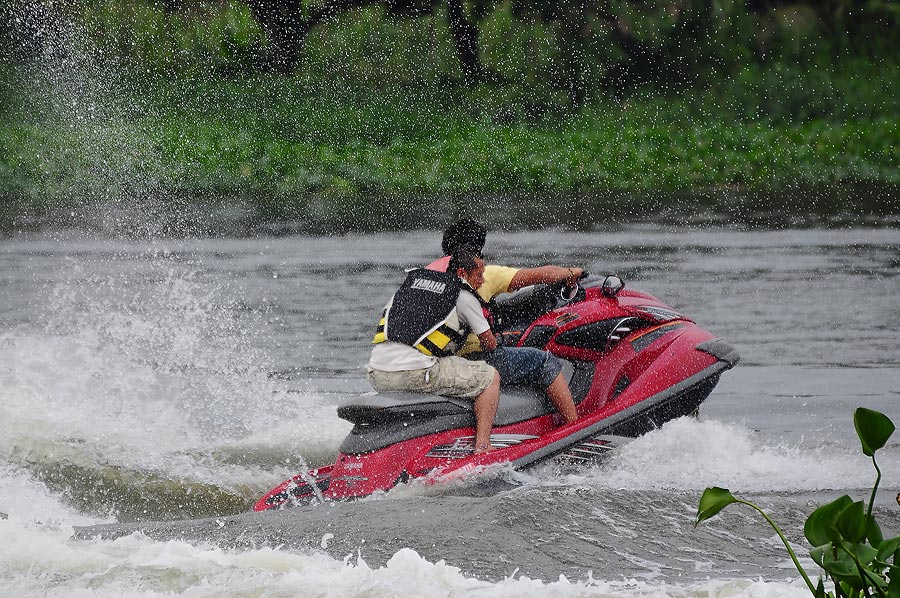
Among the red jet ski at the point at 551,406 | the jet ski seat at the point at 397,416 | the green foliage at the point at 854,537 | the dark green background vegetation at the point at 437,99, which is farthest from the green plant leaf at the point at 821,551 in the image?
the dark green background vegetation at the point at 437,99

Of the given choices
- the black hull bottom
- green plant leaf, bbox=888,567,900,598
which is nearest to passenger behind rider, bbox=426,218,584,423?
the black hull bottom

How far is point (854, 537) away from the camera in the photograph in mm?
3393

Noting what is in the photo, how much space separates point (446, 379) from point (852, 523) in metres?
3.58

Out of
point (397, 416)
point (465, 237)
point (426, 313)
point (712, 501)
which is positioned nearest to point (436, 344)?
point (426, 313)

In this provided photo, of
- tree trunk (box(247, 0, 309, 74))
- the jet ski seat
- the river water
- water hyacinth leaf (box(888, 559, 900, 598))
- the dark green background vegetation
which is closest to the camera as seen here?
water hyacinth leaf (box(888, 559, 900, 598))

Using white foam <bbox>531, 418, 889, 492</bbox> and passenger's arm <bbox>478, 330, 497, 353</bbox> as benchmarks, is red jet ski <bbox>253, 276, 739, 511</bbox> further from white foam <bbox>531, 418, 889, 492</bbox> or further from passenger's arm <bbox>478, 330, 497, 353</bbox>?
passenger's arm <bbox>478, 330, 497, 353</bbox>

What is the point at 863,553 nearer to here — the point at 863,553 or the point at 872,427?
the point at 863,553

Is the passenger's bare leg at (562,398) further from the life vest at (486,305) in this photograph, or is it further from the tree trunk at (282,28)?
the tree trunk at (282,28)

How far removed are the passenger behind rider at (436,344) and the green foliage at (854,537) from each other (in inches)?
135

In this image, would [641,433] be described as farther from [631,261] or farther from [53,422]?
[631,261]

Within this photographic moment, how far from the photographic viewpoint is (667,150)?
24.9 meters

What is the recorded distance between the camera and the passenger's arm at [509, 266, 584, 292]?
7141 mm

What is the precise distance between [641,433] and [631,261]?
9684 millimetres

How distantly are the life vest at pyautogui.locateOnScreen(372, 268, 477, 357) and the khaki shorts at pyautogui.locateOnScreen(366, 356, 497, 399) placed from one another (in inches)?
3.7
